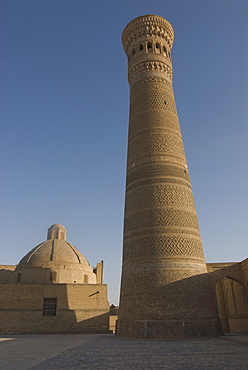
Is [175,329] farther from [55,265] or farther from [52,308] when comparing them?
[55,265]

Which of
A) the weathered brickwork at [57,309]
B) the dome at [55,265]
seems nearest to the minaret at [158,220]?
the weathered brickwork at [57,309]

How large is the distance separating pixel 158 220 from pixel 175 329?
370 centimetres

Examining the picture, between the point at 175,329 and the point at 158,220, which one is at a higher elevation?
the point at 158,220

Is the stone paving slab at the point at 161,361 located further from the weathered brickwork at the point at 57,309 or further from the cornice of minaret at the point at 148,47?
the cornice of minaret at the point at 148,47

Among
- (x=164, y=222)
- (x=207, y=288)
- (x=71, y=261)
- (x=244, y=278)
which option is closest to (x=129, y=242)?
(x=164, y=222)

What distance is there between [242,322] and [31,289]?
443 inches

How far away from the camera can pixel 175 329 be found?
32.4ft

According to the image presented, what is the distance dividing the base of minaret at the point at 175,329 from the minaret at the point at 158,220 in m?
0.03

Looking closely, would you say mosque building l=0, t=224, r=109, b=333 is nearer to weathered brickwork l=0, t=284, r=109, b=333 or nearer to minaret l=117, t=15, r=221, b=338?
weathered brickwork l=0, t=284, r=109, b=333

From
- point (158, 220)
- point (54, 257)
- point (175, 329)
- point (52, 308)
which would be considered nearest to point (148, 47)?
point (158, 220)

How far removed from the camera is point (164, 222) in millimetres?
11414

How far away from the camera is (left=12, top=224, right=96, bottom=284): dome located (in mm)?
21094

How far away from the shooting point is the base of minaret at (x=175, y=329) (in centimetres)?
987

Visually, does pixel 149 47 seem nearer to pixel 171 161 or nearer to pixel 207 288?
pixel 171 161
